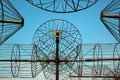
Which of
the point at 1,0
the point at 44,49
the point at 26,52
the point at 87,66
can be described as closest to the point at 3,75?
the point at 26,52

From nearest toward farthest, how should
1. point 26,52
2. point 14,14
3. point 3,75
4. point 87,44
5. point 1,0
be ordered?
Result: point 1,0, point 14,14, point 3,75, point 26,52, point 87,44

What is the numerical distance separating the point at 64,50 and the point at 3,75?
3.42m

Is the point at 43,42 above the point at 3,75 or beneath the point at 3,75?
above

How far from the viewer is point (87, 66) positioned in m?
13.2

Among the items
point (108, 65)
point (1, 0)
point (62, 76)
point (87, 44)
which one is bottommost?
point (62, 76)

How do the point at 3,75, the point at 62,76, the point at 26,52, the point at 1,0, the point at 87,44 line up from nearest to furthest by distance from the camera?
the point at 1,0 → the point at 3,75 → the point at 26,52 → the point at 87,44 → the point at 62,76

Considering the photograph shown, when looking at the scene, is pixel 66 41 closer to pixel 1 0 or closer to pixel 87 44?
pixel 87 44

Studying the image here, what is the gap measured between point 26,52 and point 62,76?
321cm

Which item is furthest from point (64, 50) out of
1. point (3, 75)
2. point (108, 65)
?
point (3, 75)

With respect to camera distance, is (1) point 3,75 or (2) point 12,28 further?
(1) point 3,75

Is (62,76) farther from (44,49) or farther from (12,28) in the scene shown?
(12,28)

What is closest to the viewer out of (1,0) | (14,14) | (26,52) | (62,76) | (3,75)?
(1,0)

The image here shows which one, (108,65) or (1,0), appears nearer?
(1,0)

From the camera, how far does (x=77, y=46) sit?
44.8 feet
